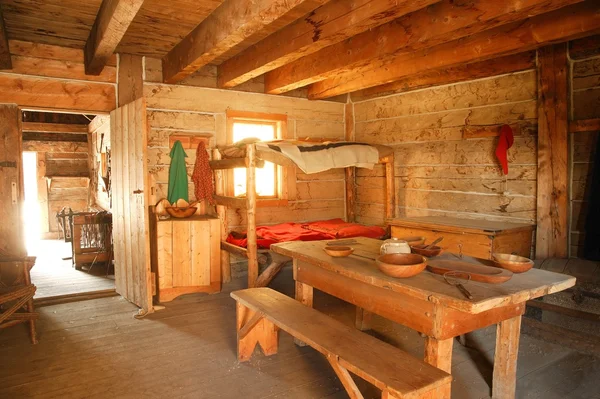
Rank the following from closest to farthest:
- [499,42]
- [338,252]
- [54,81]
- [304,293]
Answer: [338,252]
[304,293]
[499,42]
[54,81]

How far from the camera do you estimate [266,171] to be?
7066mm

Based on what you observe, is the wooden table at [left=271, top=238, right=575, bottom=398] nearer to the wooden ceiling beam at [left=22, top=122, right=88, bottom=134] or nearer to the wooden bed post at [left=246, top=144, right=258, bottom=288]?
the wooden bed post at [left=246, top=144, right=258, bottom=288]

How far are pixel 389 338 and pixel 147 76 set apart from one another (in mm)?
4523

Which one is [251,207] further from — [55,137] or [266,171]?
[55,137]

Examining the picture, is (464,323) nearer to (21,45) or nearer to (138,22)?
(138,22)

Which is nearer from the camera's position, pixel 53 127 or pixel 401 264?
pixel 401 264

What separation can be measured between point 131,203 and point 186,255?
96 centimetres

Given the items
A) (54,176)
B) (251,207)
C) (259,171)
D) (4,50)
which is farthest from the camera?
(54,176)

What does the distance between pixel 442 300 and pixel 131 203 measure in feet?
13.1

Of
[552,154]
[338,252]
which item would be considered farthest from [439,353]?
[552,154]

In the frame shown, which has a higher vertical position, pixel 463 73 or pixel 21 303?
pixel 463 73

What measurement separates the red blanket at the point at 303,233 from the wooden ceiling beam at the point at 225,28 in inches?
89.8

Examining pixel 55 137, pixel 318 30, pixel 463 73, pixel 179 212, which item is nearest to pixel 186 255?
pixel 179 212

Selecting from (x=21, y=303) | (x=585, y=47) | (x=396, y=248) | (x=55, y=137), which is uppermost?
(x=585, y=47)
